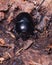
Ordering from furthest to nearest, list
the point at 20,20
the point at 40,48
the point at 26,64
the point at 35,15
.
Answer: the point at 35,15, the point at 20,20, the point at 40,48, the point at 26,64

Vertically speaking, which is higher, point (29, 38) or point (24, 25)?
point (24, 25)

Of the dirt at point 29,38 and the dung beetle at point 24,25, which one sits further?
the dung beetle at point 24,25

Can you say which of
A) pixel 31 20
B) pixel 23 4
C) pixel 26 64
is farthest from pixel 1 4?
pixel 26 64

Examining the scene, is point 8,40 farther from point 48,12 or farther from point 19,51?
point 48,12

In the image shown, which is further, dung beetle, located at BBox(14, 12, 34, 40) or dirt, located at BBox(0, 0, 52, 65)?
dung beetle, located at BBox(14, 12, 34, 40)
